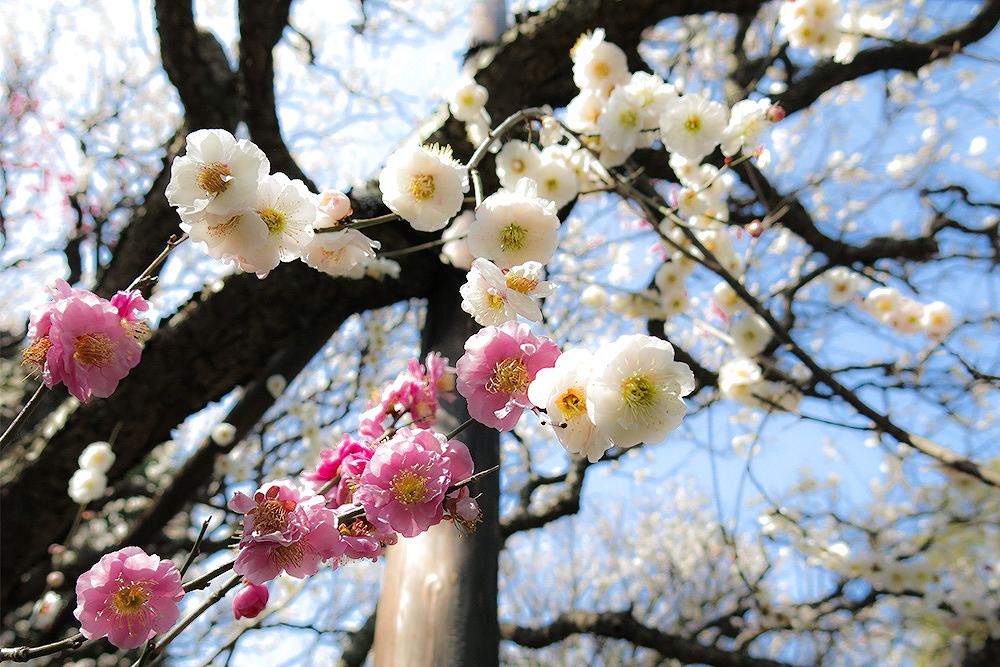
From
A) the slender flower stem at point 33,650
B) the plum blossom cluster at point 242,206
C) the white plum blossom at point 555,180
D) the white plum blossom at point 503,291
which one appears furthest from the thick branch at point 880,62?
the slender flower stem at point 33,650

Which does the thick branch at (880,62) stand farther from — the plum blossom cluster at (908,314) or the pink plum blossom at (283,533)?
the pink plum blossom at (283,533)

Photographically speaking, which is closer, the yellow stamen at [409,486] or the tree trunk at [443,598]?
the yellow stamen at [409,486]

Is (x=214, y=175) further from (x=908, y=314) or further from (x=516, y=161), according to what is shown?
(x=908, y=314)

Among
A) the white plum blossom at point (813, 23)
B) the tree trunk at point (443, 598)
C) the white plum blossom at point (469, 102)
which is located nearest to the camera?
the tree trunk at point (443, 598)

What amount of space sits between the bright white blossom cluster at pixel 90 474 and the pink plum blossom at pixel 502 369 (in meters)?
2.01

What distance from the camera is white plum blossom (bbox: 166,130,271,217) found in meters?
0.70

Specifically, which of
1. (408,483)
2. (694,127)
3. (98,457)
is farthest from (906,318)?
(98,457)

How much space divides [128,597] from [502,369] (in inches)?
19.1

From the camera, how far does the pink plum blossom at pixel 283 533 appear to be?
25.8 inches

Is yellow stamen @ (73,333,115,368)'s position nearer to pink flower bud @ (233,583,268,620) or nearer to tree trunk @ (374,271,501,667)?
pink flower bud @ (233,583,268,620)

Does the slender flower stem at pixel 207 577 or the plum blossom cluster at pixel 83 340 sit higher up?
the plum blossom cluster at pixel 83 340

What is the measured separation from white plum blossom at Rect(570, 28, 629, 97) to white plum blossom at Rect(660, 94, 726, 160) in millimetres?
264

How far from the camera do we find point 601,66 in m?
1.54

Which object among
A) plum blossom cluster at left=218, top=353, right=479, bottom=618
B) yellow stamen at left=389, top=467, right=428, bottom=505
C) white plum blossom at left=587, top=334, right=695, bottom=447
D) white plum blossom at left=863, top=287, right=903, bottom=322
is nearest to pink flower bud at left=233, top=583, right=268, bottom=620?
plum blossom cluster at left=218, top=353, right=479, bottom=618
